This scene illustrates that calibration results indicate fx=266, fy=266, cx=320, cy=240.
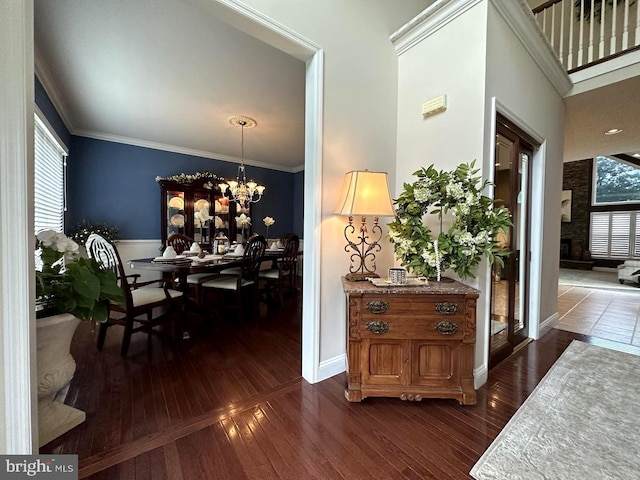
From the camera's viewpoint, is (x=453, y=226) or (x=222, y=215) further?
(x=222, y=215)

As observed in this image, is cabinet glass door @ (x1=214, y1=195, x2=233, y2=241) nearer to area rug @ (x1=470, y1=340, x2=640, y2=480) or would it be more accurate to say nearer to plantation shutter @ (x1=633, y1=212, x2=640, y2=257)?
area rug @ (x1=470, y1=340, x2=640, y2=480)

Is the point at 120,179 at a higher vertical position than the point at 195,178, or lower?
lower

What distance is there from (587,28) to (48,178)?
720 cm

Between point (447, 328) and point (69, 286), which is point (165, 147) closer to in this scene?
point (69, 286)

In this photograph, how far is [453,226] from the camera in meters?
1.76

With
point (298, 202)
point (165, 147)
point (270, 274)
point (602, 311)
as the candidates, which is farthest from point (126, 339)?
point (602, 311)

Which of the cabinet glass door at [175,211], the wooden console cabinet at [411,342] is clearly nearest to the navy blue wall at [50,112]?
the cabinet glass door at [175,211]

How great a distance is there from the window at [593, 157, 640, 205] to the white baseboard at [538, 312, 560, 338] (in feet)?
28.5

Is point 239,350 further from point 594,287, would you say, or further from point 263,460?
point 594,287

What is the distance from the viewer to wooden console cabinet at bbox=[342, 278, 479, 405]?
65.4 inches

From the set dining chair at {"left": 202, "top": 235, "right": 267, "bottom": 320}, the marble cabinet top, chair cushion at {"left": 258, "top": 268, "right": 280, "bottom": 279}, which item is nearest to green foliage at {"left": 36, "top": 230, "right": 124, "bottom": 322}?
the marble cabinet top

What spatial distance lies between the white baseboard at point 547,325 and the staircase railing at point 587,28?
2919mm

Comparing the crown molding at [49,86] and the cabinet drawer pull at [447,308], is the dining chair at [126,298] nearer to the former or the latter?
the crown molding at [49,86]

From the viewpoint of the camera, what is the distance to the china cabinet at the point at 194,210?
4.72 m
